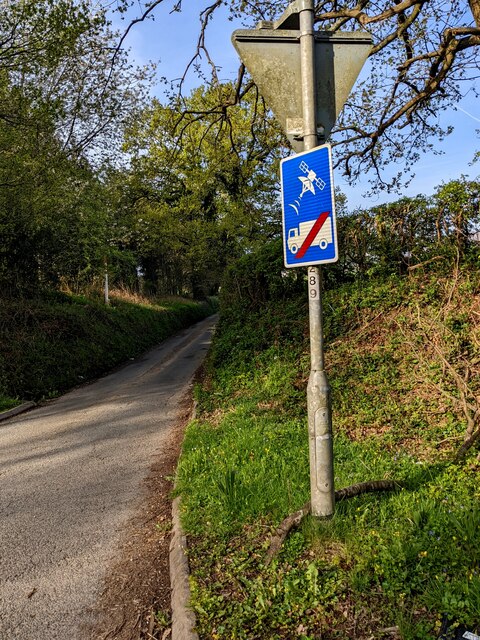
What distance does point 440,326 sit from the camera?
6535 millimetres

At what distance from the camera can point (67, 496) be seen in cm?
527

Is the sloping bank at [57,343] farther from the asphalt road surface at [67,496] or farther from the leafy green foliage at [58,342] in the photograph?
the asphalt road surface at [67,496]

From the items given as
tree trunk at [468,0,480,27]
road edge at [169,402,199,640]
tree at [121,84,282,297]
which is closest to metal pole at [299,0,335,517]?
road edge at [169,402,199,640]

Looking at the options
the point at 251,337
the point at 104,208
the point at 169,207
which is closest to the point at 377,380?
the point at 251,337

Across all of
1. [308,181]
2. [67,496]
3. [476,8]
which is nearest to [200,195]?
[476,8]

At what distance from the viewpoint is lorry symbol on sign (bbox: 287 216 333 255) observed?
117 inches

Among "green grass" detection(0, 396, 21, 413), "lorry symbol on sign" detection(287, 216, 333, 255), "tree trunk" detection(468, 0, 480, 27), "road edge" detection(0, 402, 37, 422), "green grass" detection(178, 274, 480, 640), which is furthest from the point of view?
"green grass" detection(0, 396, 21, 413)

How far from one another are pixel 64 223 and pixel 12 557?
13675 mm

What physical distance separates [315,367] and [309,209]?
106 centimetres

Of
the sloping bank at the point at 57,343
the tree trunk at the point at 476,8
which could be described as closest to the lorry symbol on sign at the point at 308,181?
the tree trunk at the point at 476,8

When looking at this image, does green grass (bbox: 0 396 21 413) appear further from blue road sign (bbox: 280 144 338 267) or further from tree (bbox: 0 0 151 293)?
blue road sign (bbox: 280 144 338 267)

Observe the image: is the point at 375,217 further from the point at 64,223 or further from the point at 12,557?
the point at 64,223

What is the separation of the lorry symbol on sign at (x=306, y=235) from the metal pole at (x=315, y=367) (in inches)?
7.4

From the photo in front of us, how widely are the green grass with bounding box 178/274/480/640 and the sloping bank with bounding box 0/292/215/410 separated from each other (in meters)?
5.94
